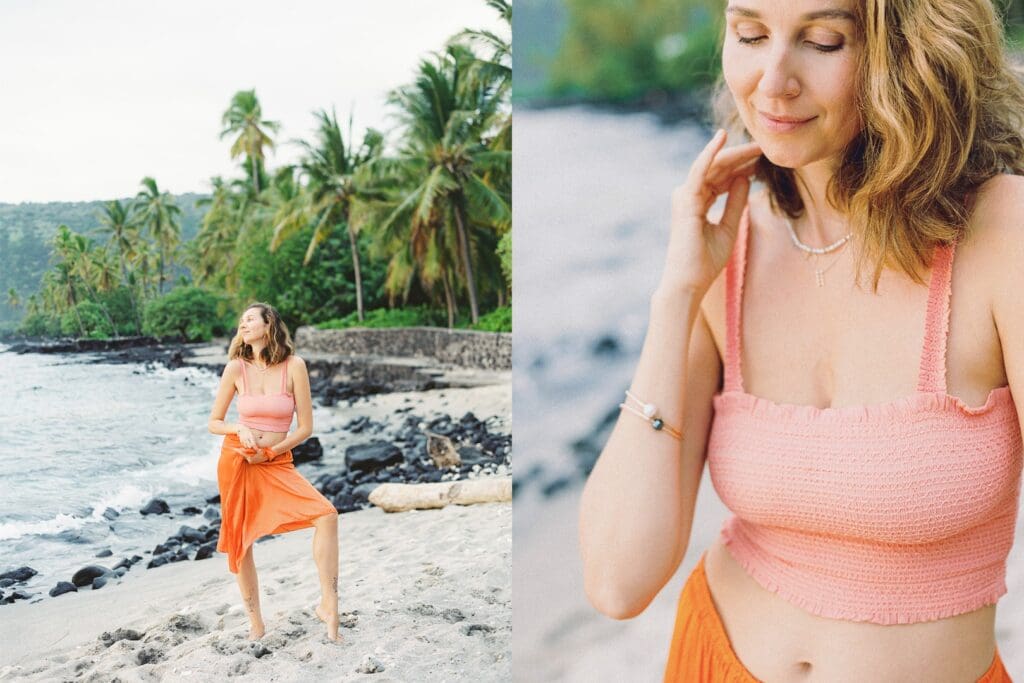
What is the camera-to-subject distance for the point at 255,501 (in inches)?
115

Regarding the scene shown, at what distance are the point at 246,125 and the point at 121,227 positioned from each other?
57 centimetres

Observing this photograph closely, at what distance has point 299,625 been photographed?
313cm

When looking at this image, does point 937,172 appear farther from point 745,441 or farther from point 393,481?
point 393,481

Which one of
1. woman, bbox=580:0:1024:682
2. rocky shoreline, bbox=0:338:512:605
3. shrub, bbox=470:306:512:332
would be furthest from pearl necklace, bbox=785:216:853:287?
shrub, bbox=470:306:512:332

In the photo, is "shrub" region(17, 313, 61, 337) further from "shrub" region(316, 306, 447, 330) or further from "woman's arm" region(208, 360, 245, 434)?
"shrub" region(316, 306, 447, 330)

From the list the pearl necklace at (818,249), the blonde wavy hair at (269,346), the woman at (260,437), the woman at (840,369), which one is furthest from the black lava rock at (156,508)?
the pearl necklace at (818,249)

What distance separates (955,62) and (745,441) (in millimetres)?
469

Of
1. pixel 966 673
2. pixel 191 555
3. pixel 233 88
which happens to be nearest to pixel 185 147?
pixel 233 88

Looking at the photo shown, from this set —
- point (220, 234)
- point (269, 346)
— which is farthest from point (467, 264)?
point (269, 346)

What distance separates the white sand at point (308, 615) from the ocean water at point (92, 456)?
15 centimetres

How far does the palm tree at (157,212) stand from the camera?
3.28 m

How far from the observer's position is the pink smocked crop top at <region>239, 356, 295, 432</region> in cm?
290

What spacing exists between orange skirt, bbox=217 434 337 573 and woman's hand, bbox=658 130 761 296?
2044mm

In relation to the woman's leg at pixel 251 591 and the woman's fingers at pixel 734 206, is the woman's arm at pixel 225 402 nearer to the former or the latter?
the woman's leg at pixel 251 591
